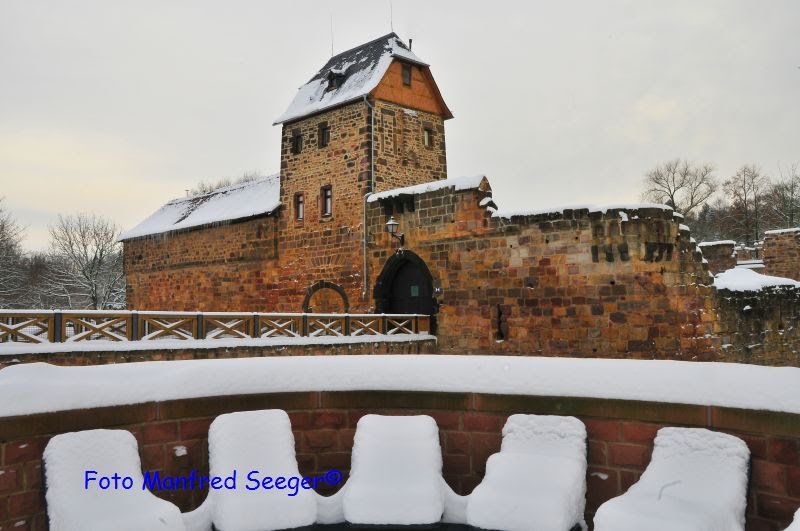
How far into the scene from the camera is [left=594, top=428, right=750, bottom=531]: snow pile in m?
2.62

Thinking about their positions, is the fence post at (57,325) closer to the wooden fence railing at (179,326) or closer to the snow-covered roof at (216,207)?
the wooden fence railing at (179,326)

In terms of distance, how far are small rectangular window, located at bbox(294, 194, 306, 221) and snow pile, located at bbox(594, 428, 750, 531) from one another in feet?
59.7

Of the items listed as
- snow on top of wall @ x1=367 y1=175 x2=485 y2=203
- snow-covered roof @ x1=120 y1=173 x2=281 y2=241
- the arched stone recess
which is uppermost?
snow-covered roof @ x1=120 y1=173 x2=281 y2=241

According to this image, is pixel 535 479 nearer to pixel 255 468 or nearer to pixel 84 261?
pixel 255 468

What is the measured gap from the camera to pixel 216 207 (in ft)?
83.1

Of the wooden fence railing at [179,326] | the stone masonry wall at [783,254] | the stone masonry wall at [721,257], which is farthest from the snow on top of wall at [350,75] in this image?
the stone masonry wall at [783,254]

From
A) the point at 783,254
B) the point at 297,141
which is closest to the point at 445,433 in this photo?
the point at 297,141

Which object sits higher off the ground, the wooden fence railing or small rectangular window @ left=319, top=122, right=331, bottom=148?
small rectangular window @ left=319, top=122, right=331, bottom=148

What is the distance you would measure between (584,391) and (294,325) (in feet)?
39.7

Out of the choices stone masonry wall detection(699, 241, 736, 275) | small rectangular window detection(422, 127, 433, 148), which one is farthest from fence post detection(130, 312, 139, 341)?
stone masonry wall detection(699, 241, 736, 275)

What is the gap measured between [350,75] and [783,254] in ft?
52.7

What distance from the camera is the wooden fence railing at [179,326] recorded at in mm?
10609

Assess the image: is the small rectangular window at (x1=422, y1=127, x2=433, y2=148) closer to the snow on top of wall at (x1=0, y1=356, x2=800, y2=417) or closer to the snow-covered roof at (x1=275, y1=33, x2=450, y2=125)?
the snow-covered roof at (x1=275, y1=33, x2=450, y2=125)

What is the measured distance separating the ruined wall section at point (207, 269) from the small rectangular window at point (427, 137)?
5.67 meters
